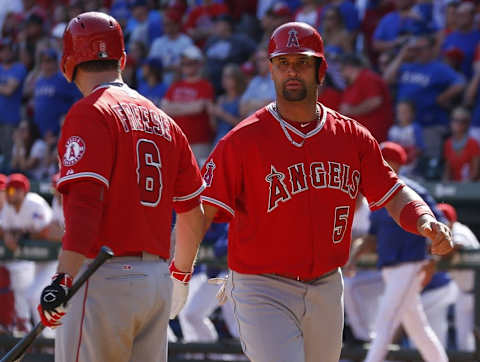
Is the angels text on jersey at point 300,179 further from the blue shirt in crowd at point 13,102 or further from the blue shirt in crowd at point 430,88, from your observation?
the blue shirt in crowd at point 13,102

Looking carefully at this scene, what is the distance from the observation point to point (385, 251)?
703 cm

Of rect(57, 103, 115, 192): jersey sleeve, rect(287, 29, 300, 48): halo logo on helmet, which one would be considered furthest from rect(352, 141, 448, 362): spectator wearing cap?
rect(57, 103, 115, 192): jersey sleeve

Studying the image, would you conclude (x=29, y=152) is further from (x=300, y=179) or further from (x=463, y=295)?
(x=300, y=179)

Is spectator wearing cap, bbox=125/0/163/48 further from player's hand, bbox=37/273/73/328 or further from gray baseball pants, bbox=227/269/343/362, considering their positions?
player's hand, bbox=37/273/73/328

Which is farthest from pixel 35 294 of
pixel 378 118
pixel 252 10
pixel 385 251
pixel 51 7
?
pixel 51 7

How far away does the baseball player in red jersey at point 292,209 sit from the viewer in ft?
13.3

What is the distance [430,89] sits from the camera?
9.53 m

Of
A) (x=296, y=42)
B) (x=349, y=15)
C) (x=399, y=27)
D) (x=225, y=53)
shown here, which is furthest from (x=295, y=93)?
(x=225, y=53)

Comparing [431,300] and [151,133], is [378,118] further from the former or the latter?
[151,133]

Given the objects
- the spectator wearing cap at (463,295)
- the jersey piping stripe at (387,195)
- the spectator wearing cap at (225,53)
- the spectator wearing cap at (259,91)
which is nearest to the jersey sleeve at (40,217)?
the spectator wearing cap at (259,91)

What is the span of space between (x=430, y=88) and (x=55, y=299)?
7000 millimetres

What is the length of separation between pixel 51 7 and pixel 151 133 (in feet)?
38.9

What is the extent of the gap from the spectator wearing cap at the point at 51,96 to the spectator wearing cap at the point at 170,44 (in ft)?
3.72

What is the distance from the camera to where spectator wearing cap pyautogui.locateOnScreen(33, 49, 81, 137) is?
11.9 meters
